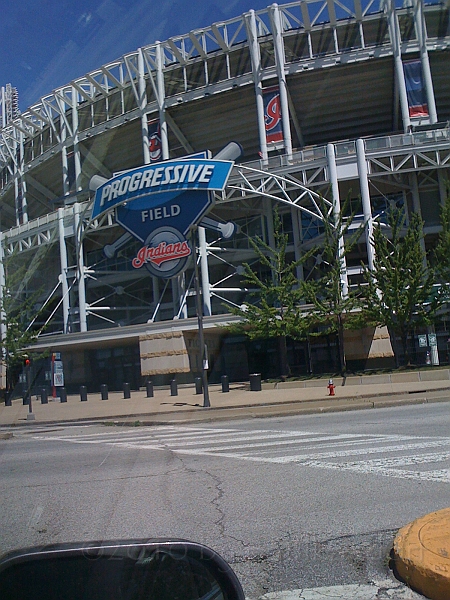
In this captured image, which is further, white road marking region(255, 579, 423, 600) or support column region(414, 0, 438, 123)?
support column region(414, 0, 438, 123)

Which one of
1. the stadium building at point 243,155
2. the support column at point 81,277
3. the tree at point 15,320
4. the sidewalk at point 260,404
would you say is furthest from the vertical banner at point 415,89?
the tree at point 15,320

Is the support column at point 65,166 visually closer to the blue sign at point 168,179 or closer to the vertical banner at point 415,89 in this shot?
the blue sign at point 168,179

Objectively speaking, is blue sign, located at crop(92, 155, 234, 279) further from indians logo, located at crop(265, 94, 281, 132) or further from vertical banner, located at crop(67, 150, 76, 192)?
vertical banner, located at crop(67, 150, 76, 192)

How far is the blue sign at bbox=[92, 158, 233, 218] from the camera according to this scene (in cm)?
3938

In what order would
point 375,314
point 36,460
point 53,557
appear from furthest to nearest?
point 375,314 → point 36,460 → point 53,557

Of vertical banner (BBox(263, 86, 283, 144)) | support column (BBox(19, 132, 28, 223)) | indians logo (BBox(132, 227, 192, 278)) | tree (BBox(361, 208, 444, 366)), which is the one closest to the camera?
tree (BBox(361, 208, 444, 366))

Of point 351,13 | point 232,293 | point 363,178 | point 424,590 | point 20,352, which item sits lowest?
point 424,590

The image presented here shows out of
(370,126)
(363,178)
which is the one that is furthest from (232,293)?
(370,126)

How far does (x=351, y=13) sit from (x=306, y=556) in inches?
Answer: 1718

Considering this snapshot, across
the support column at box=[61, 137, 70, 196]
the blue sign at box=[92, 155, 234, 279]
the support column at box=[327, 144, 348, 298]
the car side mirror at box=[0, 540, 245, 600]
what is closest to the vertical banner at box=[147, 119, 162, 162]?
the blue sign at box=[92, 155, 234, 279]

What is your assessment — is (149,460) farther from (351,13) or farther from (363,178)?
(351,13)

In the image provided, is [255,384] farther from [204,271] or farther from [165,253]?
[204,271]

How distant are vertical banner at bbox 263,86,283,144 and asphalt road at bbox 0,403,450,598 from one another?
107ft

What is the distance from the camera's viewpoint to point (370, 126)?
48781mm
